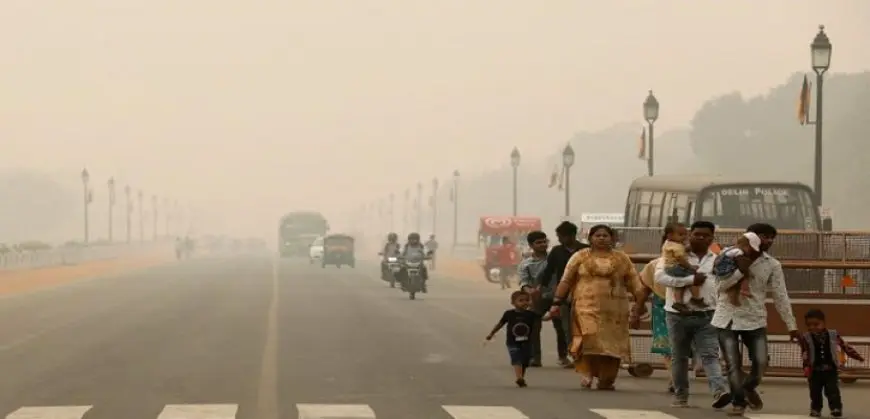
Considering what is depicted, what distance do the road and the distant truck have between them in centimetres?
8345

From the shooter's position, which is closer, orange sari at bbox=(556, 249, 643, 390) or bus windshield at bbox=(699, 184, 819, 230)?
orange sari at bbox=(556, 249, 643, 390)

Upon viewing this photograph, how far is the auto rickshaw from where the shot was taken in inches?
3812

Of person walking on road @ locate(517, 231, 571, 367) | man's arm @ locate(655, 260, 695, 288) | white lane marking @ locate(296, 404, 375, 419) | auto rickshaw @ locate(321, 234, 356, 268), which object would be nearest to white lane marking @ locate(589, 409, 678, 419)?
man's arm @ locate(655, 260, 695, 288)

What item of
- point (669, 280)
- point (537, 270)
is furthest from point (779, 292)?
point (537, 270)

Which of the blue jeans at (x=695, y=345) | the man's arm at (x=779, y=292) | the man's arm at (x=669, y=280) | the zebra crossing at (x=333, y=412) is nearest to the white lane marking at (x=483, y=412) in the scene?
the zebra crossing at (x=333, y=412)

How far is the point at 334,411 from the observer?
1677 centimetres

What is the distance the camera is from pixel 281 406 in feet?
56.4

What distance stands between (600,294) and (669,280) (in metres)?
1.33

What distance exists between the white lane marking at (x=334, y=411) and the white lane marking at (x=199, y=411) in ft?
2.13

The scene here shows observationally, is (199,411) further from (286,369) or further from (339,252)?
(339,252)

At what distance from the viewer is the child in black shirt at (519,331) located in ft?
65.6

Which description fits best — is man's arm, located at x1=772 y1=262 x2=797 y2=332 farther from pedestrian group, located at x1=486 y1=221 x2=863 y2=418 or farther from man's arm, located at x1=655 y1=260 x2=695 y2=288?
man's arm, located at x1=655 y1=260 x2=695 y2=288

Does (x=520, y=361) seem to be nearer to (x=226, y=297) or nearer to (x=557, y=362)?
(x=557, y=362)

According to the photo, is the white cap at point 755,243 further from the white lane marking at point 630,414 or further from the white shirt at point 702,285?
the white lane marking at point 630,414
